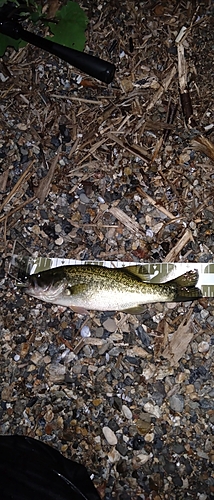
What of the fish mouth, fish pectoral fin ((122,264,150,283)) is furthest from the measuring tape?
the fish mouth

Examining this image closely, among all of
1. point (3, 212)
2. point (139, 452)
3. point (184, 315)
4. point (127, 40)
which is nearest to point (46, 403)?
point (139, 452)

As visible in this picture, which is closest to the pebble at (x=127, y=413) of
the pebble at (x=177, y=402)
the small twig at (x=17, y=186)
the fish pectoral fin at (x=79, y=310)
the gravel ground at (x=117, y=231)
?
the gravel ground at (x=117, y=231)

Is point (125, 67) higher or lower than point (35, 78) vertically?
higher

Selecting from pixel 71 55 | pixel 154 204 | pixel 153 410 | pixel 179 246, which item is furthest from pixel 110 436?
pixel 71 55

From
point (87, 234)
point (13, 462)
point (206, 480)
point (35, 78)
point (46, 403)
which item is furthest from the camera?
point (35, 78)

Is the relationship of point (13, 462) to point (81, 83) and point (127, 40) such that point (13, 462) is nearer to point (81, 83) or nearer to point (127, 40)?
point (81, 83)

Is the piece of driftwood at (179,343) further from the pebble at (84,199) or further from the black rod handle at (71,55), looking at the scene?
the black rod handle at (71,55)
